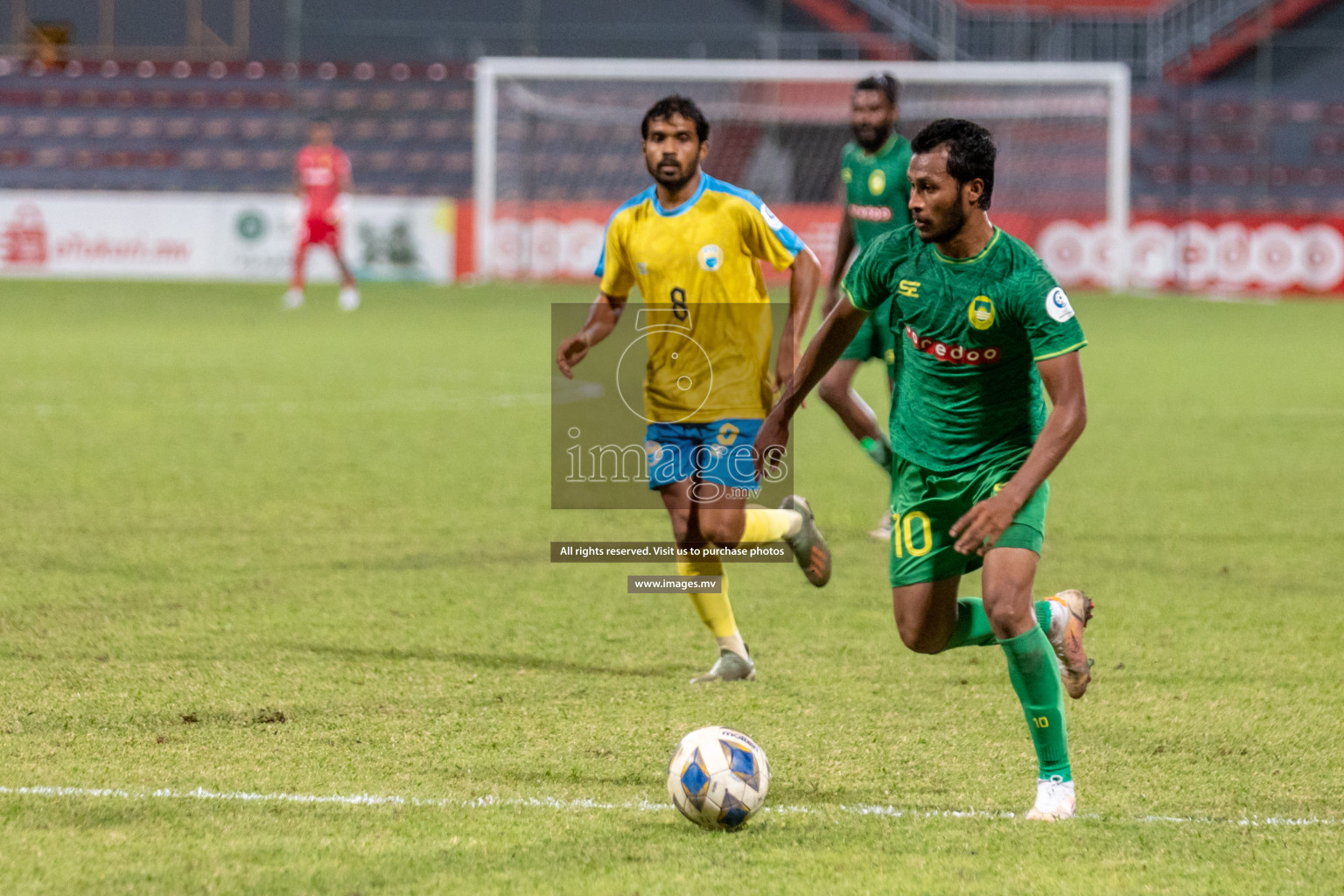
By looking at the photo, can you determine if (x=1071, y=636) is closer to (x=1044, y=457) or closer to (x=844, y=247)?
(x=1044, y=457)

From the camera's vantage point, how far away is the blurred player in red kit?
76.3 feet

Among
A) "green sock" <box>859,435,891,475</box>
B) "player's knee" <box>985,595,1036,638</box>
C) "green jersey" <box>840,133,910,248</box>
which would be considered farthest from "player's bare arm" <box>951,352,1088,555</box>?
"green jersey" <box>840,133,910,248</box>

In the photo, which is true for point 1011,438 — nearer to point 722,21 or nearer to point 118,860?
point 118,860

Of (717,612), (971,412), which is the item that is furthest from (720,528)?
(971,412)

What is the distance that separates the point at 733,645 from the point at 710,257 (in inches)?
50.5

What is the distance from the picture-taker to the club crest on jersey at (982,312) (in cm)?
410

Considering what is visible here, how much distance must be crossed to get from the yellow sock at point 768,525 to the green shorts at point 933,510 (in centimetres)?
132

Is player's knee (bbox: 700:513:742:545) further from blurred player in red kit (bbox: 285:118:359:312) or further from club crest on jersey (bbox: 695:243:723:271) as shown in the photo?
blurred player in red kit (bbox: 285:118:359:312)

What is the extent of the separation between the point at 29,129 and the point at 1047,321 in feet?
102

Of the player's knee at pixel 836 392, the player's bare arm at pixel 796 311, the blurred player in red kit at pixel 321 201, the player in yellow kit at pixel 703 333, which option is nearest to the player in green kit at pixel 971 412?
the player in yellow kit at pixel 703 333

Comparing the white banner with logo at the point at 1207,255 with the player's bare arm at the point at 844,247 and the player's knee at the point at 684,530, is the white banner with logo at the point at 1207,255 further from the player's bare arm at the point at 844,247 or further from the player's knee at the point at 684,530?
the player's knee at the point at 684,530

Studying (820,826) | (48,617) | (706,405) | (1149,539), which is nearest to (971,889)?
(820,826)

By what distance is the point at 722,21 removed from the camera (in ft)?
108

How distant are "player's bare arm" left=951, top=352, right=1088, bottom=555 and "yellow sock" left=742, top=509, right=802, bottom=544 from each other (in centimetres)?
183
